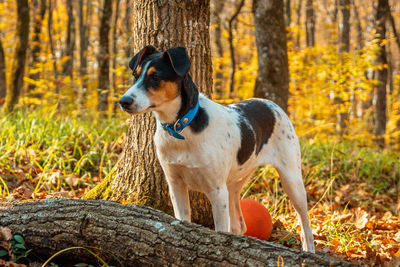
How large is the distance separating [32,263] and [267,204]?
3.38 m

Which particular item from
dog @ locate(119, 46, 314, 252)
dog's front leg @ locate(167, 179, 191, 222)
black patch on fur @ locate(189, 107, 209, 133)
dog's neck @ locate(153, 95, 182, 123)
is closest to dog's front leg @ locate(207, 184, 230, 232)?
dog @ locate(119, 46, 314, 252)

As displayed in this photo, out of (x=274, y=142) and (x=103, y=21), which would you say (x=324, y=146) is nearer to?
(x=274, y=142)

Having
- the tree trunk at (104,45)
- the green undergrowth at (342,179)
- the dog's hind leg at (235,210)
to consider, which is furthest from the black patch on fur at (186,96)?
the tree trunk at (104,45)

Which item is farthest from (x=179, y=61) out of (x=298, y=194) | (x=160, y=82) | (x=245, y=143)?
(x=298, y=194)

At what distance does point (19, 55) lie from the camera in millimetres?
8078

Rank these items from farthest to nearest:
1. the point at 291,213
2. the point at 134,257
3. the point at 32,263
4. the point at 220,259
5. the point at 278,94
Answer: the point at 278,94 < the point at 291,213 < the point at 32,263 < the point at 134,257 < the point at 220,259

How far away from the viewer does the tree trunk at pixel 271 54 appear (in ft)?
23.9

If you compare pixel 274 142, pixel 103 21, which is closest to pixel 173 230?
pixel 274 142

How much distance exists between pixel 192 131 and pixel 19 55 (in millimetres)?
6719

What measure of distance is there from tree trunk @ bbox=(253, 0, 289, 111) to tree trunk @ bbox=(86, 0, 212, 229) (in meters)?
3.47

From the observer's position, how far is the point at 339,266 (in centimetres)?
200

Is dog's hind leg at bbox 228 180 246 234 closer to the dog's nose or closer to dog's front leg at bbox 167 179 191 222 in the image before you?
dog's front leg at bbox 167 179 191 222

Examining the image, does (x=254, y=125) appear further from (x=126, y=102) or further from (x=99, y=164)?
(x=99, y=164)

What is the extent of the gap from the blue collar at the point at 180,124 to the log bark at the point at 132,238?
604mm
